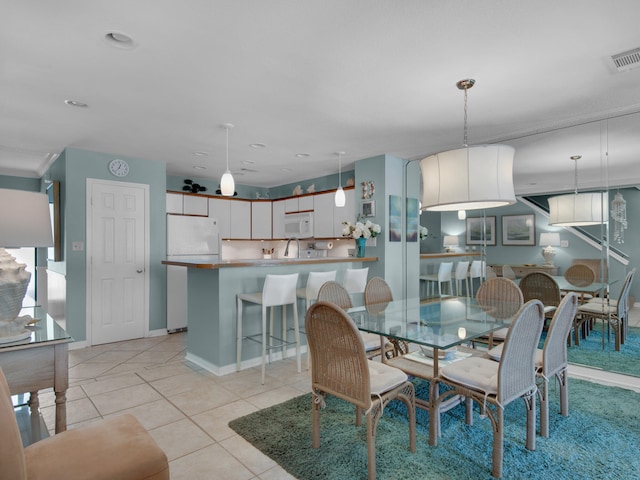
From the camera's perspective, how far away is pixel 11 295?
181 cm

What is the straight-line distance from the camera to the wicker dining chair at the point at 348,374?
181 cm

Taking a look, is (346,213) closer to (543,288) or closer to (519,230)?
(519,230)

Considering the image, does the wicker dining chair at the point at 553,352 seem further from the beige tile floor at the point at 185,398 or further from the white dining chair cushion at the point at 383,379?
the beige tile floor at the point at 185,398

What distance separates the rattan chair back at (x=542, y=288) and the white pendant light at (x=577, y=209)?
0.59m

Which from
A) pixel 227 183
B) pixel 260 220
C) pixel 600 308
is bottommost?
pixel 600 308

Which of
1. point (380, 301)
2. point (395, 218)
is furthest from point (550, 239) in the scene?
point (380, 301)

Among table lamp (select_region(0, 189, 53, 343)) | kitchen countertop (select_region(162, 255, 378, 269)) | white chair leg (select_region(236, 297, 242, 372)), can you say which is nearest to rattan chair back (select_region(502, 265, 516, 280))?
kitchen countertop (select_region(162, 255, 378, 269))

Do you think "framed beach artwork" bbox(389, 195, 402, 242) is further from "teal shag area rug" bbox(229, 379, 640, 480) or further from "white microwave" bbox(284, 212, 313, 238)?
"teal shag area rug" bbox(229, 379, 640, 480)

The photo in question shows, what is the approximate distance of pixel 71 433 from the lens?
1.47m

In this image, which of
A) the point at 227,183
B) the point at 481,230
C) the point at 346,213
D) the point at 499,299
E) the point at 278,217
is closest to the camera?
the point at 499,299

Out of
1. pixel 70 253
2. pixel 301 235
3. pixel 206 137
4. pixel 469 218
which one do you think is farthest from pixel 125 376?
pixel 469 218

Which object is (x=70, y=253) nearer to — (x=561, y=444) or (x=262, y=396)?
(x=262, y=396)

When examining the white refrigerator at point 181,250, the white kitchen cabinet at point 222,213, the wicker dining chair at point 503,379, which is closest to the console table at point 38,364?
the wicker dining chair at point 503,379

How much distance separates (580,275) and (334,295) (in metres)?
2.60
